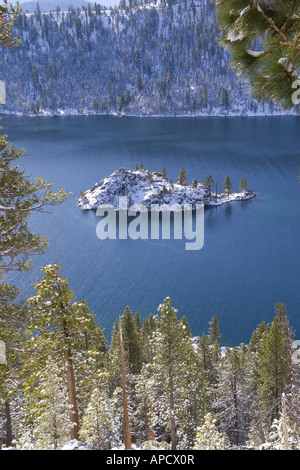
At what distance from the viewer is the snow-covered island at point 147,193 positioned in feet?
339

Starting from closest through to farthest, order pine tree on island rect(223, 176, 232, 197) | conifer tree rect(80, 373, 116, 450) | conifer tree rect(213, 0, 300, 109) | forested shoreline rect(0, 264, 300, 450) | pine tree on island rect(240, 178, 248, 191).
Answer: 1. conifer tree rect(213, 0, 300, 109)
2. forested shoreline rect(0, 264, 300, 450)
3. conifer tree rect(80, 373, 116, 450)
4. pine tree on island rect(240, 178, 248, 191)
5. pine tree on island rect(223, 176, 232, 197)

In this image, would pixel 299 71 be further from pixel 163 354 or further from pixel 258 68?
pixel 163 354

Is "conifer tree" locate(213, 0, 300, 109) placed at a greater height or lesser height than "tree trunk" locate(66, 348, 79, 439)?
greater

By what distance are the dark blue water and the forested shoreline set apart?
17955 millimetres

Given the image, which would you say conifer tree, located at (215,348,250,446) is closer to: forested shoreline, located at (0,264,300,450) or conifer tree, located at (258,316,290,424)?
forested shoreline, located at (0,264,300,450)

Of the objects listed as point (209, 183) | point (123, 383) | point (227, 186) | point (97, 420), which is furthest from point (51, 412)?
point (227, 186)

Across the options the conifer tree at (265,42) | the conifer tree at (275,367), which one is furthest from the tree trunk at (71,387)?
the conifer tree at (275,367)

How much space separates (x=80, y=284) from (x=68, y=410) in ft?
159

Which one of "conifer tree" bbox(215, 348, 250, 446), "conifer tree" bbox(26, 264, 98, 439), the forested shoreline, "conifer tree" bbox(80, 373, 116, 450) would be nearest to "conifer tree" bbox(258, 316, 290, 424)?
the forested shoreline

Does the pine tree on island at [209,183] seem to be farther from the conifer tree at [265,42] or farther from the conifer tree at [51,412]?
the conifer tree at [265,42]

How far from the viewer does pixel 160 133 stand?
18838 centimetres

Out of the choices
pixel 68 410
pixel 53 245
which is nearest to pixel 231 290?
pixel 53 245

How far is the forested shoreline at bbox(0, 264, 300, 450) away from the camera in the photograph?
12859mm

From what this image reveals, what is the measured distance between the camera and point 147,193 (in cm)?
10556
